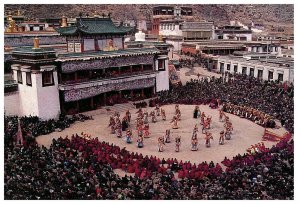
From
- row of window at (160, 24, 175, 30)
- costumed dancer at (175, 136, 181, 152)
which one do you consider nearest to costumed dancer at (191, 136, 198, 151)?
costumed dancer at (175, 136, 181, 152)

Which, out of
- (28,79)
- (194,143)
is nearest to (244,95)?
(194,143)

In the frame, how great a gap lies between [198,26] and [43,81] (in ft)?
152

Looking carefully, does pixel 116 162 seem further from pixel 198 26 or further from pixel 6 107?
pixel 198 26

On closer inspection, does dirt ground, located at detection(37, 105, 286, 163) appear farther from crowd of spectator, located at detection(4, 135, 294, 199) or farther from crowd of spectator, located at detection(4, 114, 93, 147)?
crowd of spectator, located at detection(4, 135, 294, 199)

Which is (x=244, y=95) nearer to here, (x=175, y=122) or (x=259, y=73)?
(x=259, y=73)

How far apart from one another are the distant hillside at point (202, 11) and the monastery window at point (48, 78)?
5926 cm

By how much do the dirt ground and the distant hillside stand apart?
63035 millimetres

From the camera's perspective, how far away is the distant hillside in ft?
292

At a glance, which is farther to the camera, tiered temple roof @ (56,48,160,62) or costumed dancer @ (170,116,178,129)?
tiered temple roof @ (56,48,160,62)

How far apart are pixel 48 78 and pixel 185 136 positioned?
12.6 metres

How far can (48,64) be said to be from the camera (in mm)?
30484

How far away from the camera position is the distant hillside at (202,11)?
89.0 meters

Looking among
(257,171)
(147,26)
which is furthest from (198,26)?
(257,171)

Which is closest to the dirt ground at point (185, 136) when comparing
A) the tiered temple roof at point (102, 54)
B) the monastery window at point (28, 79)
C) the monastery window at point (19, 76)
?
the monastery window at point (28, 79)
